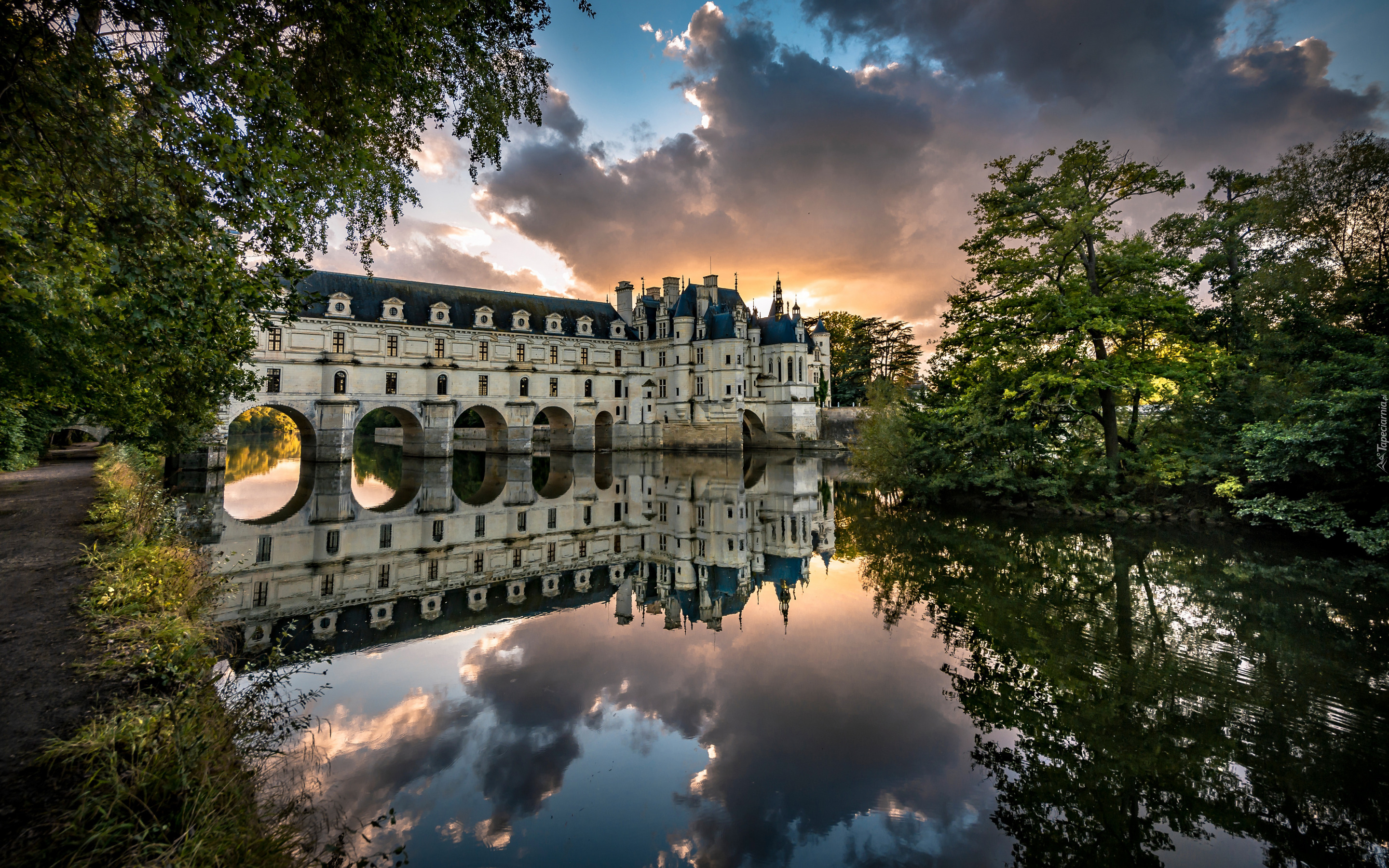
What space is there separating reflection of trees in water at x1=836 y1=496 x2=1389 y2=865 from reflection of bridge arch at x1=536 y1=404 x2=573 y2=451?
1297 inches

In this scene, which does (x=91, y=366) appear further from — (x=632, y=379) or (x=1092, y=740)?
Answer: (x=632, y=379)

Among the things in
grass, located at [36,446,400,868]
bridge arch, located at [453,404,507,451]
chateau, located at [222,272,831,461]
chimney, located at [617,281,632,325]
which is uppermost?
chimney, located at [617,281,632,325]

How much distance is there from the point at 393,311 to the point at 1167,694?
36.6 meters

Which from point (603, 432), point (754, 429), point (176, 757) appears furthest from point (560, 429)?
point (176, 757)

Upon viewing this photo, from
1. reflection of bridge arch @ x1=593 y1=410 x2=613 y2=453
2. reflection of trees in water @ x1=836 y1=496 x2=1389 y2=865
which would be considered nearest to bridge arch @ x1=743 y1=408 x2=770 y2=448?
reflection of bridge arch @ x1=593 y1=410 x2=613 y2=453

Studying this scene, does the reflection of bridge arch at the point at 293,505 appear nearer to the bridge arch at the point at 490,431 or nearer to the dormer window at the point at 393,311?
the dormer window at the point at 393,311

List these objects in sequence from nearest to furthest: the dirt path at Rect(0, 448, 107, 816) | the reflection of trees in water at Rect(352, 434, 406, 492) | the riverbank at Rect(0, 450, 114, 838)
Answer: the riverbank at Rect(0, 450, 114, 838) < the dirt path at Rect(0, 448, 107, 816) < the reflection of trees in water at Rect(352, 434, 406, 492)

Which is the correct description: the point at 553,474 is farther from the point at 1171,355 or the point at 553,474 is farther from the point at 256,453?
the point at 256,453

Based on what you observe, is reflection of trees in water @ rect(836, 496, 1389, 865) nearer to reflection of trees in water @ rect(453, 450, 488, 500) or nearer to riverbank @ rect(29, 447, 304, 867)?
riverbank @ rect(29, 447, 304, 867)

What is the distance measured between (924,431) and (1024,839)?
1486cm

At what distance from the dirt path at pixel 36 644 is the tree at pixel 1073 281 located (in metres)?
17.8

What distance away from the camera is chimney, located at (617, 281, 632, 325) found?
151 ft

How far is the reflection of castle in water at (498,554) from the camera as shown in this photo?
325 inches

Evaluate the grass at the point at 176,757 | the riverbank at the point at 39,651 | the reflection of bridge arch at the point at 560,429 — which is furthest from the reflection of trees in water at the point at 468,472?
the grass at the point at 176,757
